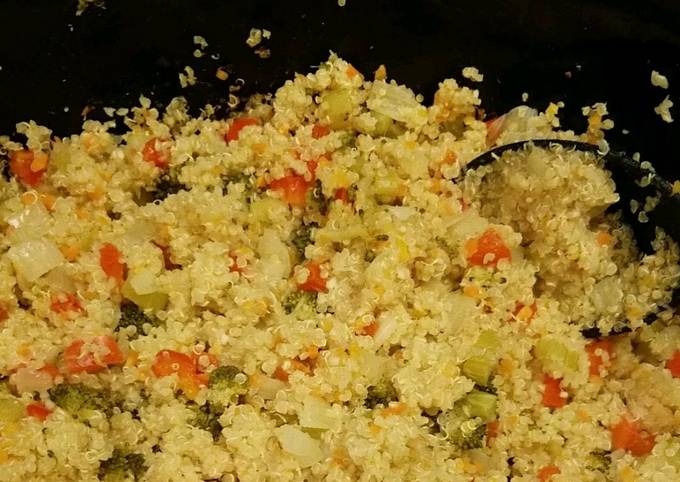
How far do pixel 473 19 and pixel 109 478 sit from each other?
1.25m

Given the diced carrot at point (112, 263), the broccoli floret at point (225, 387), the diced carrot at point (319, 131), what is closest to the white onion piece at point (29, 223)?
the diced carrot at point (112, 263)

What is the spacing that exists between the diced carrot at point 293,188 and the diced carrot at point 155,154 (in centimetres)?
25

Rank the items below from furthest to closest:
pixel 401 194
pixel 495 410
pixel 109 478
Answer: pixel 401 194
pixel 495 410
pixel 109 478

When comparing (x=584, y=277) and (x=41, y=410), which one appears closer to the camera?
(x=41, y=410)

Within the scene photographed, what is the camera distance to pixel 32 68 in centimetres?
192

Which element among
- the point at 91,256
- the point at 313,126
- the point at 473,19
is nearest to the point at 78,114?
the point at 91,256

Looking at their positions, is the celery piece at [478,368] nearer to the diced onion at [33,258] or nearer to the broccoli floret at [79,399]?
the broccoli floret at [79,399]

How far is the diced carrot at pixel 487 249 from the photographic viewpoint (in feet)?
6.46

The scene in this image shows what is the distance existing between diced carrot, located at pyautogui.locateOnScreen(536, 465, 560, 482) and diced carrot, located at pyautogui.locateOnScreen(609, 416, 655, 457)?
0.15 m

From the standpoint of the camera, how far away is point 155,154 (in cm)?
203

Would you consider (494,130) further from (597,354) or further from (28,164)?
(28,164)

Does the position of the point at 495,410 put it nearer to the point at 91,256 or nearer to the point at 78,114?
the point at 91,256

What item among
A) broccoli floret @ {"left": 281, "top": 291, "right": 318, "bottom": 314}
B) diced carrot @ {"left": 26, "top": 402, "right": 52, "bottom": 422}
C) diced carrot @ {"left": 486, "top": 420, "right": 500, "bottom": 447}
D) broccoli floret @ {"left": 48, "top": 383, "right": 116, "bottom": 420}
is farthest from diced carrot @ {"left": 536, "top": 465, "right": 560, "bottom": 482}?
diced carrot @ {"left": 26, "top": 402, "right": 52, "bottom": 422}

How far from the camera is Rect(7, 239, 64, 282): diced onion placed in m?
1.89
